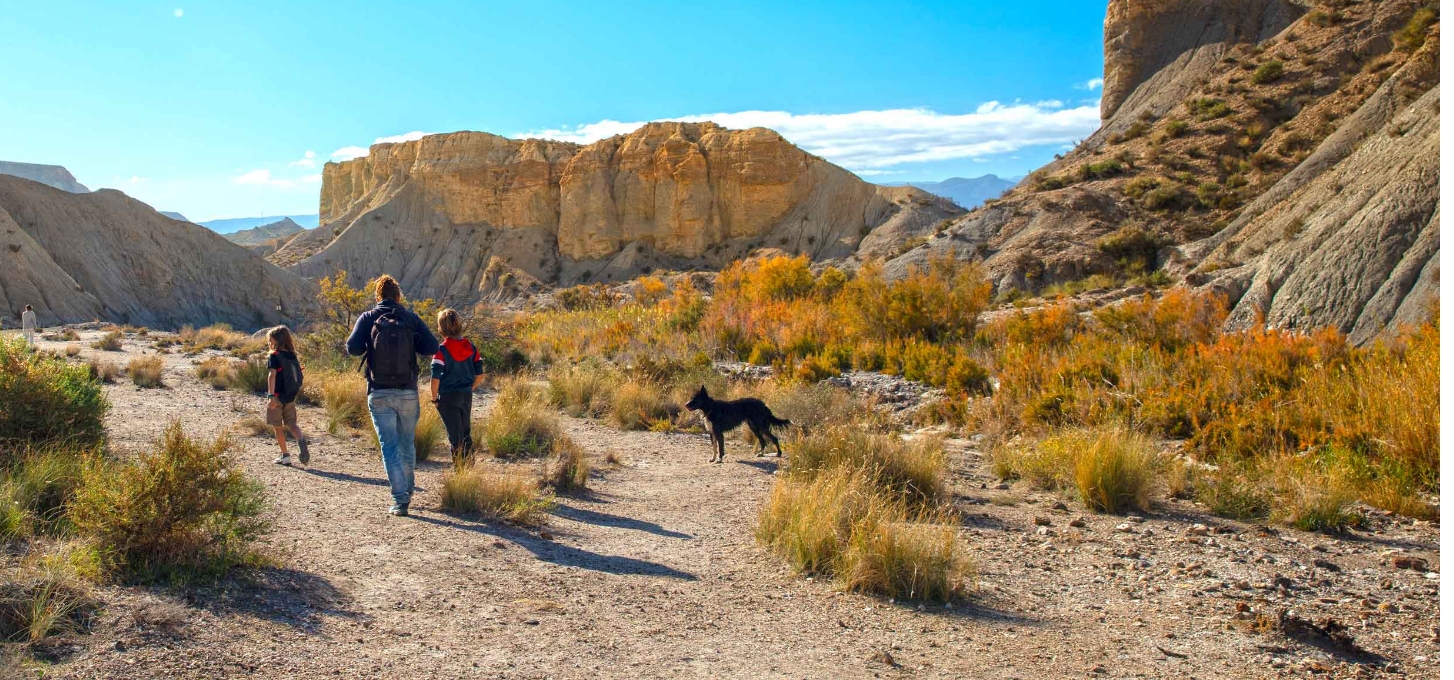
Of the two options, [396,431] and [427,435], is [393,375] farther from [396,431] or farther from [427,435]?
[427,435]

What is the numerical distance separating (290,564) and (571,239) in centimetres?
6208

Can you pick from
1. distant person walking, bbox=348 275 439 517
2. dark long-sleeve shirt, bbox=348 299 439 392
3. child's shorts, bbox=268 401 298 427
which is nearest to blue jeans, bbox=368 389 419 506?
distant person walking, bbox=348 275 439 517

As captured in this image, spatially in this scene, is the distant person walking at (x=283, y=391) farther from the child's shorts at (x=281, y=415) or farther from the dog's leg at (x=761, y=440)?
the dog's leg at (x=761, y=440)

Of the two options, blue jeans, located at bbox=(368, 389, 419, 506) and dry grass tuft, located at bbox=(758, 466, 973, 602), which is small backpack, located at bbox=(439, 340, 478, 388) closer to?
blue jeans, located at bbox=(368, 389, 419, 506)

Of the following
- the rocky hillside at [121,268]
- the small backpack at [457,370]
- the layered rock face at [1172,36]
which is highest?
the layered rock face at [1172,36]

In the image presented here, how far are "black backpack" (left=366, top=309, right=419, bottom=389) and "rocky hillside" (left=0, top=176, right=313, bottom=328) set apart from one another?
113ft

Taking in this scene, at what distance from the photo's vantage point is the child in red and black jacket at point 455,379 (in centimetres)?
820

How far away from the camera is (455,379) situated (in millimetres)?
8359

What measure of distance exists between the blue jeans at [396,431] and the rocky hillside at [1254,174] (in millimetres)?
12285

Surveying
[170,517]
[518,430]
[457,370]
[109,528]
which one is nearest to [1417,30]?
[518,430]

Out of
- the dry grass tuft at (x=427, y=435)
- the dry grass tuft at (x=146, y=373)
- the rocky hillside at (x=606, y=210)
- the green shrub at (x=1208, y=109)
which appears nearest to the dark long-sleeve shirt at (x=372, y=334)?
the dry grass tuft at (x=427, y=435)

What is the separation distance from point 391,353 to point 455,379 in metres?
1.46

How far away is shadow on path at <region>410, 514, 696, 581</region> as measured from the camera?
6004mm

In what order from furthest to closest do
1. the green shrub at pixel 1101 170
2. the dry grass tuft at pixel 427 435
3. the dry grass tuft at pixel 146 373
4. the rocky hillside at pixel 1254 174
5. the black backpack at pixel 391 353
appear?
the green shrub at pixel 1101 170 → the dry grass tuft at pixel 146 373 → the rocky hillside at pixel 1254 174 → the dry grass tuft at pixel 427 435 → the black backpack at pixel 391 353
